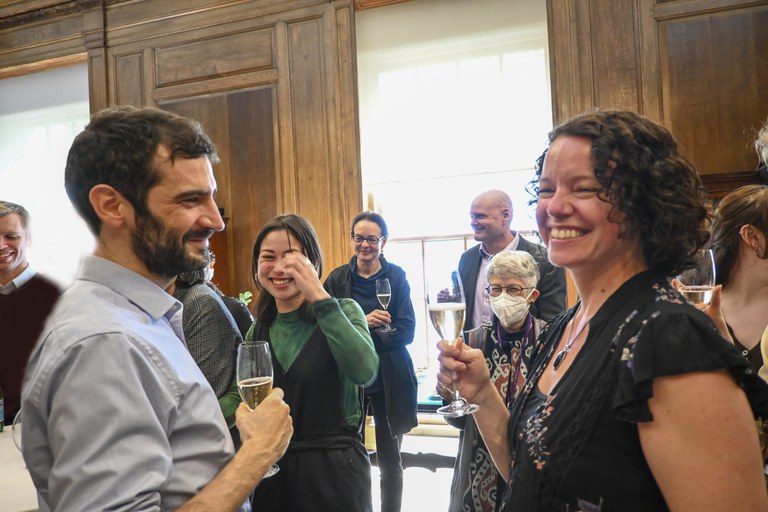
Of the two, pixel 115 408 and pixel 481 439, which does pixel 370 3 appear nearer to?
pixel 481 439

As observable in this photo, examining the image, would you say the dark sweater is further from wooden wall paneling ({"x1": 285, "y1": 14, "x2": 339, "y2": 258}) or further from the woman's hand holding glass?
wooden wall paneling ({"x1": 285, "y1": 14, "x2": 339, "y2": 258})

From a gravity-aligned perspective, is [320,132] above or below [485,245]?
above

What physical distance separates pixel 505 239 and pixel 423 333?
8.70 feet

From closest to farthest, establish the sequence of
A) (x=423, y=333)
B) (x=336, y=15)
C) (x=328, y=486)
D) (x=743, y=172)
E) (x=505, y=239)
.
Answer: (x=328, y=486)
(x=505, y=239)
(x=743, y=172)
(x=336, y=15)
(x=423, y=333)

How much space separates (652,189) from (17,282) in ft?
10.2

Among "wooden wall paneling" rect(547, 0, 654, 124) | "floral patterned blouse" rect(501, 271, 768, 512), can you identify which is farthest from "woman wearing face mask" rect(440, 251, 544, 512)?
"wooden wall paneling" rect(547, 0, 654, 124)

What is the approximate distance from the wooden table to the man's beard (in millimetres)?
892

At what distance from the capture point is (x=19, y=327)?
115 inches

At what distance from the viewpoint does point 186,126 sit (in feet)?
4.09

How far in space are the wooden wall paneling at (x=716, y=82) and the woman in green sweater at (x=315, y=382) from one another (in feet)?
11.7

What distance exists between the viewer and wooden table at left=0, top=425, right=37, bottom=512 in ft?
5.29

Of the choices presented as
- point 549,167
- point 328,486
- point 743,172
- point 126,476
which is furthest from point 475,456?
point 743,172

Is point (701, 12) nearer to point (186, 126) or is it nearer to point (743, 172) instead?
point (743, 172)

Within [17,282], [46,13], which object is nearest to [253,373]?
[17,282]
